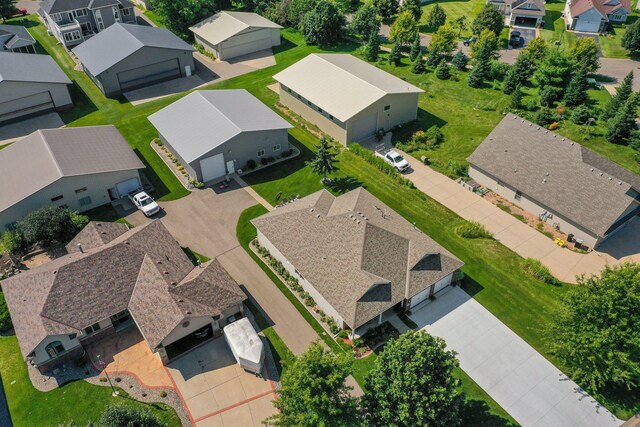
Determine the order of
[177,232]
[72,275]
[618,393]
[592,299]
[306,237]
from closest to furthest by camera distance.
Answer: [592,299] → [618,393] → [72,275] → [306,237] → [177,232]

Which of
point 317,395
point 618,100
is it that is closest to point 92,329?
point 317,395

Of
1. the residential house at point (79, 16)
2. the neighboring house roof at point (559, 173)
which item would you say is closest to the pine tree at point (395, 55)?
the neighboring house roof at point (559, 173)

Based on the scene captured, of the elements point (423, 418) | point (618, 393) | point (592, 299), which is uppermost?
point (592, 299)

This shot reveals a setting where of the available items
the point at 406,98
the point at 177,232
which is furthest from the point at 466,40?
the point at 177,232

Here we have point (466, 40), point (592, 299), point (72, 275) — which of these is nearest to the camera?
point (592, 299)

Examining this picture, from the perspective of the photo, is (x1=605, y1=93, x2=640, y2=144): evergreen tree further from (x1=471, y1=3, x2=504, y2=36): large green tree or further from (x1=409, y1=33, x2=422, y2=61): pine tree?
(x1=471, y1=3, x2=504, y2=36): large green tree

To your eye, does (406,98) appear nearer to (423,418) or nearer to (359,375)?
(359,375)

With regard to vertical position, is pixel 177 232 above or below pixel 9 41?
below
